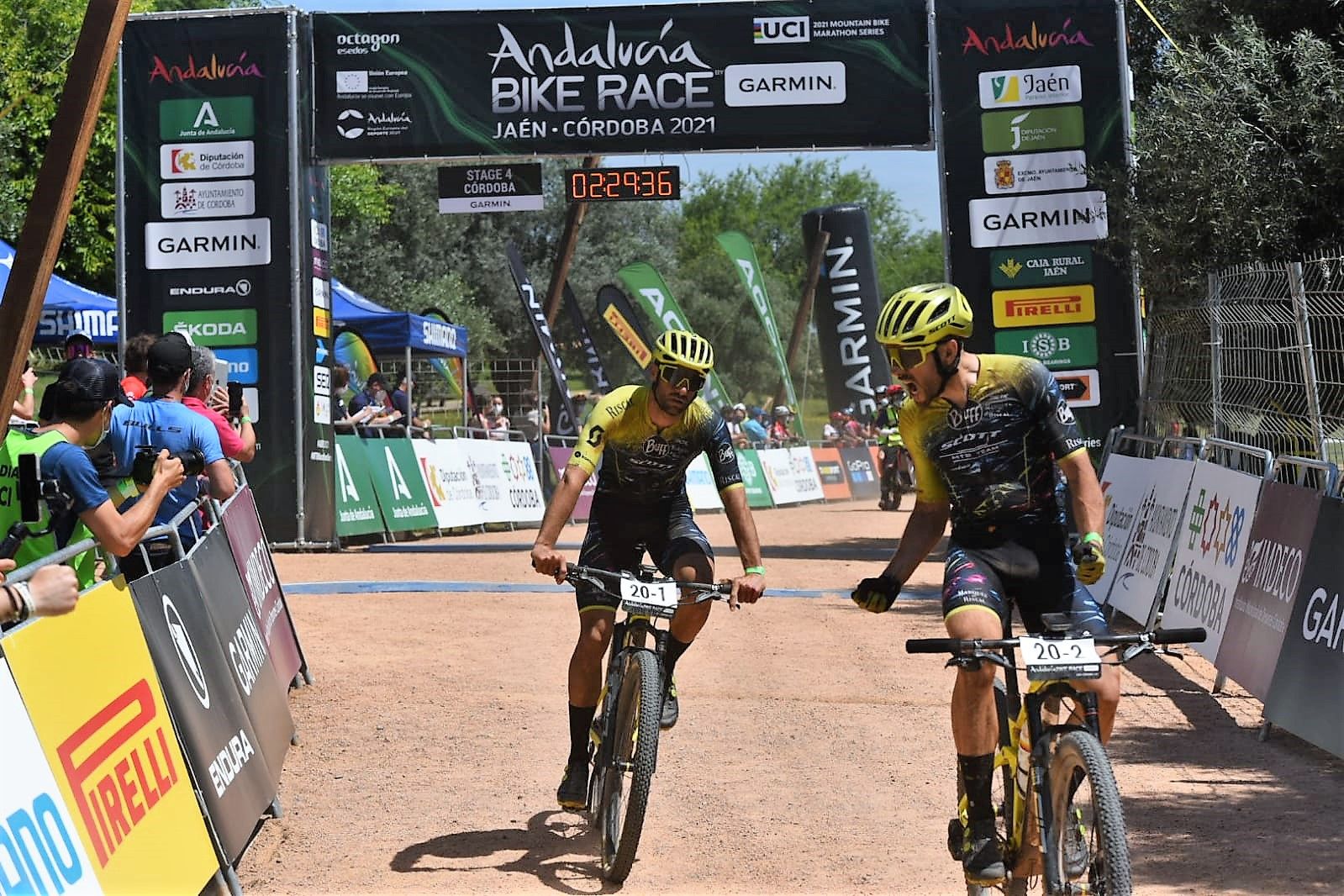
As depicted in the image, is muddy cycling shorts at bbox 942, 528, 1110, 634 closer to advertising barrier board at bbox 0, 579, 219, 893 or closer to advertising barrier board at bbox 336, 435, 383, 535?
advertising barrier board at bbox 0, 579, 219, 893

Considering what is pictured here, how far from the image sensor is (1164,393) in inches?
603

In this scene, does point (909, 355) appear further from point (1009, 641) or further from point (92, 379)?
point (92, 379)

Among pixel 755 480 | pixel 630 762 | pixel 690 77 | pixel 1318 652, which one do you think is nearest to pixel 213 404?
pixel 630 762

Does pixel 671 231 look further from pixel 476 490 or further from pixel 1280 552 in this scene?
pixel 1280 552

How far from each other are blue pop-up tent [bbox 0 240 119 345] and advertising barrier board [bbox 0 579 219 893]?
54.4ft

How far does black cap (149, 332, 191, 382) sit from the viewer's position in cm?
820

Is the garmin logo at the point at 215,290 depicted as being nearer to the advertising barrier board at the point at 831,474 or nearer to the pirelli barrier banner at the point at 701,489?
the pirelli barrier banner at the point at 701,489

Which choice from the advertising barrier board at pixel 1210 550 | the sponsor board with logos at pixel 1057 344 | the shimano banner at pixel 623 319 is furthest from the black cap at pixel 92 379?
the shimano banner at pixel 623 319

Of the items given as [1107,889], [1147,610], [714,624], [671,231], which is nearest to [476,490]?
[714,624]

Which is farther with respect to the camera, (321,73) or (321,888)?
(321,73)

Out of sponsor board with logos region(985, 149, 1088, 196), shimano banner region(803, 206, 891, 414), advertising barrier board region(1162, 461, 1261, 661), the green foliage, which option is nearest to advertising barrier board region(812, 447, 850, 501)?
shimano banner region(803, 206, 891, 414)

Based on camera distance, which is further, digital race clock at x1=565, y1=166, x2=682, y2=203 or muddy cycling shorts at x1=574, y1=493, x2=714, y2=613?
digital race clock at x1=565, y1=166, x2=682, y2=203

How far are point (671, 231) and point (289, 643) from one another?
64390mm

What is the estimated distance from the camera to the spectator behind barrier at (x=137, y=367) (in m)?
9.33
